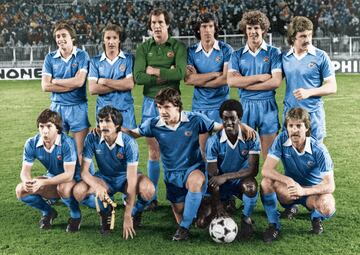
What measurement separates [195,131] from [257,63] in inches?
42.9

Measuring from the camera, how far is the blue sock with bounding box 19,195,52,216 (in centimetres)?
462

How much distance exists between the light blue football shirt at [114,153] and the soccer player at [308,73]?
1.59 metres

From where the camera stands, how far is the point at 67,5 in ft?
82.5

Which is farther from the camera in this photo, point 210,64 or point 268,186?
point 210,64

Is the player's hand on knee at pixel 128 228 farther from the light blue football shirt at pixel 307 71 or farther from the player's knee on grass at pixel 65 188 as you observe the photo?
the light blue football shirt at pixel 307 71

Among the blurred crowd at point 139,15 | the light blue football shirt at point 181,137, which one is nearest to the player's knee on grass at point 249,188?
the light blue football shirt at point 181,137

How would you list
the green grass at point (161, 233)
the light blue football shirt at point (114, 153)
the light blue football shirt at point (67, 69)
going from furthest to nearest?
the light blue football shirt at point (67, 69)
the light blue football shirt at point (114, 153)
the green grass at point (161, 233)

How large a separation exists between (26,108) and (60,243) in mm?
8555

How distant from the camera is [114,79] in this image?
17.7 ft

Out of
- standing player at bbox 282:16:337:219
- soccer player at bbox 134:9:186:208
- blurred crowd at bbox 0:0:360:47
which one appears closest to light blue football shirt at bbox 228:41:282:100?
standing player at bbox 282:16:337:219

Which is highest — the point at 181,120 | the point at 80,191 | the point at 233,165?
the point at 181,120

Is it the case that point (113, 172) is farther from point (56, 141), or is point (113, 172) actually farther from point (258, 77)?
point (258, 77)

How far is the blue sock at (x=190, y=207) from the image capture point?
4.36 metres

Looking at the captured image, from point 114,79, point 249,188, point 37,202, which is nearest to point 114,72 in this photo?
point 114,79
